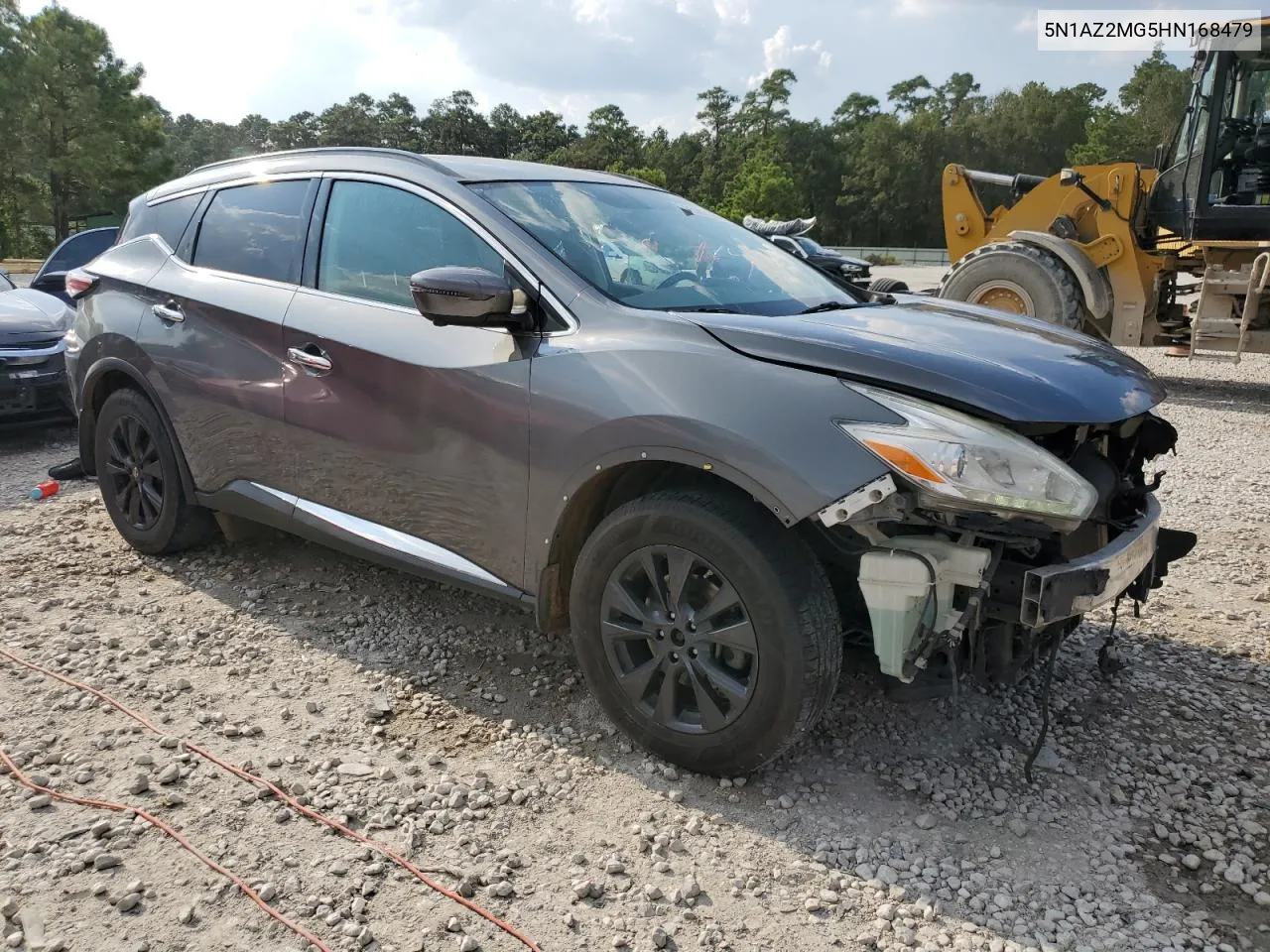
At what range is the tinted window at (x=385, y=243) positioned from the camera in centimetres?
329

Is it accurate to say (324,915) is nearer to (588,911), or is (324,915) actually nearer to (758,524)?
(588,911)

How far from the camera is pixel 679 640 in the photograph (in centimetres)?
278

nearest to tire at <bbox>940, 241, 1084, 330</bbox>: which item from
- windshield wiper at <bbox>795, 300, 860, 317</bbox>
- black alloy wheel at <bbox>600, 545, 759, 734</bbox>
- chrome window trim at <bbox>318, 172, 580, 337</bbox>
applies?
windshield wiper at <bbox>795, 300, 860, 317</bbox>

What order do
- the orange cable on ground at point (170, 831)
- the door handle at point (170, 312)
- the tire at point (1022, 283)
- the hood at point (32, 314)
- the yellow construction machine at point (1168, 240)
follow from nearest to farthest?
the orange cable on ground at point (170, 831), the door handle at point (170, 312), the hood at point (32, 314), the yellow construction machine at point (1168, 240), the tire at point (1022, 283)

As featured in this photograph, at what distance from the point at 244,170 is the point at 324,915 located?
3.18 metres

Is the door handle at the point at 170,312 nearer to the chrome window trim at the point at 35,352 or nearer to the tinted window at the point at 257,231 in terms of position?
the tinted window at the point at 257,231

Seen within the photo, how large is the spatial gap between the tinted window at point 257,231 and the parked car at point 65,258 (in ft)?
16.0

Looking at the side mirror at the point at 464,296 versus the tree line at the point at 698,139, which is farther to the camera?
the tree line at the point at 698,139

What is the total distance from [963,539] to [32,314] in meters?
7.38

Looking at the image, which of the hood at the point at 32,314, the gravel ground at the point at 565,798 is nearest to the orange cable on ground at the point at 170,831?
the gravel ground at the point at 565,798

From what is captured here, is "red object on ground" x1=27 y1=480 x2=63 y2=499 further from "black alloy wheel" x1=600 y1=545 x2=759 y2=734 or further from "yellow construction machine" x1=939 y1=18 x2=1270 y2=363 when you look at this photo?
"yellow construction machine" x1=939 y1=18 x2=1270 y2=363

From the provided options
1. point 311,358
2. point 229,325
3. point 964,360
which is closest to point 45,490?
point 229,325

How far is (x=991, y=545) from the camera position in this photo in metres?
2.51

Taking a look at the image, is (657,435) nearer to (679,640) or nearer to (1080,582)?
(679,640)
